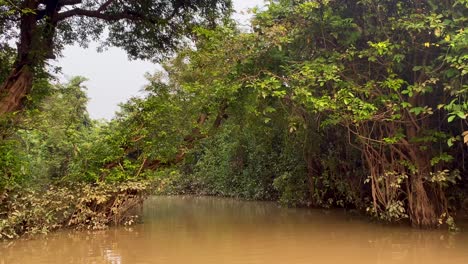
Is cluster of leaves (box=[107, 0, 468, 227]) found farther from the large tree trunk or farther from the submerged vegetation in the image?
the large tree trunk

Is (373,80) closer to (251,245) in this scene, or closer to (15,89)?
(251,245)

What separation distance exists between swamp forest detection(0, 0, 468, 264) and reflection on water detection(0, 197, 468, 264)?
45 millimetres

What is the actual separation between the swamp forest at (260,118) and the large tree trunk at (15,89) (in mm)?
28

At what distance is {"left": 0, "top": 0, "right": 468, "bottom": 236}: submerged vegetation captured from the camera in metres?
7.02

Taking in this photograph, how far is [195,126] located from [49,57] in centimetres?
358

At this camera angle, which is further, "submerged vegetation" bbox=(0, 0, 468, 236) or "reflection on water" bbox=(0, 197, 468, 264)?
"submerged vegetation" bbox=(0, 0, 468, 236)

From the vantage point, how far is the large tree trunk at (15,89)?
8.35 metres

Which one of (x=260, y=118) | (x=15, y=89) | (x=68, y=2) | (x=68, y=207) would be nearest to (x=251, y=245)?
(x=260, y=118)

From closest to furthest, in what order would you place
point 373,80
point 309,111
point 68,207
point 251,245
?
point 251,245 → point 373,80 → point 309,111 → point 68,207

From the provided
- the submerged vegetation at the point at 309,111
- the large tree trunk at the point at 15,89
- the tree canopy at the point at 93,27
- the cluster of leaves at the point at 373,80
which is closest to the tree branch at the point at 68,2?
the tree canopy at the point at 93,27

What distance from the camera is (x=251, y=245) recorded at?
693 centimetres

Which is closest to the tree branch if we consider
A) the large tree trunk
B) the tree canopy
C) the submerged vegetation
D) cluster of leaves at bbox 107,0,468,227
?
the tree canopy

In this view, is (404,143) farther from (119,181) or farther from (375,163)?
(119,181)

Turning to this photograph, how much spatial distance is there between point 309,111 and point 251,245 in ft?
9.63
